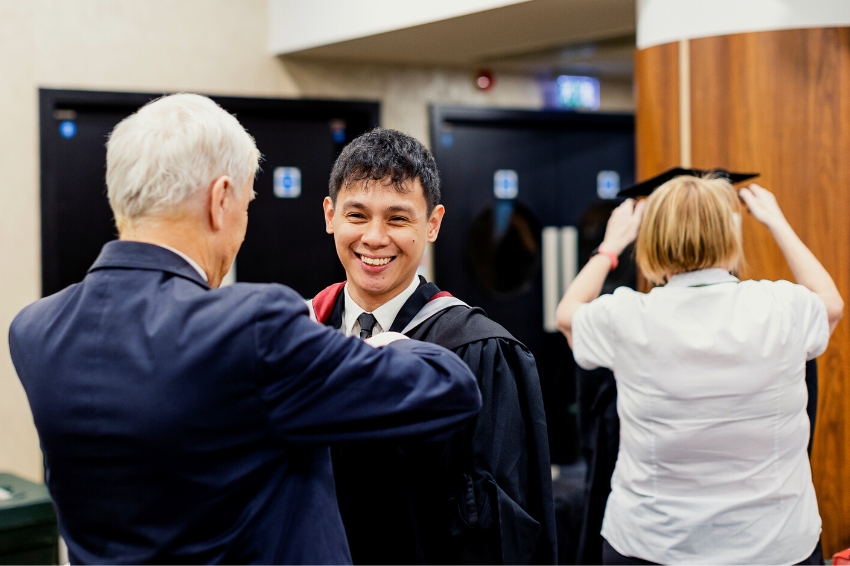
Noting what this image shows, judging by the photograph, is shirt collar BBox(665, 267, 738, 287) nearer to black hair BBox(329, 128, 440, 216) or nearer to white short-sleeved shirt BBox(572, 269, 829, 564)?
white short-sleeved shirt BBox(572, 269, 829, 564)

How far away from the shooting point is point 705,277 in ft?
6.35

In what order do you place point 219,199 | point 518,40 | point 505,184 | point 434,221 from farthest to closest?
point 505,184
point 518,40
point 434,221
point 219,199

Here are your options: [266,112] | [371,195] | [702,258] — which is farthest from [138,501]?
[266,112]

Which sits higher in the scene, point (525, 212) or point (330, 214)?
point (525, 212)

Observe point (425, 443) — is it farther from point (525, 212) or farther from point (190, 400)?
point (525, 212)

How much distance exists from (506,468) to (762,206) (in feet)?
3.88

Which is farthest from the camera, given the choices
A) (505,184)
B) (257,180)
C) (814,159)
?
(505,184)

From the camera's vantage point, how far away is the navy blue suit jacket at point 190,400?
3.69 ft

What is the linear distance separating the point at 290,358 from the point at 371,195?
596 mm

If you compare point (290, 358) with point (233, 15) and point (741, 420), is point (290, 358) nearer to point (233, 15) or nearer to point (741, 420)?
point (741, 420)

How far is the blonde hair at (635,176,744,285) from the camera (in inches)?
75.9

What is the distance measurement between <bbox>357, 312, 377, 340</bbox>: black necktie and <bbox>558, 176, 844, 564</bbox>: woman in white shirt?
0.58 meters

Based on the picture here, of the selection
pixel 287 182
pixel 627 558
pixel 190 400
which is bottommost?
pixel 627 558

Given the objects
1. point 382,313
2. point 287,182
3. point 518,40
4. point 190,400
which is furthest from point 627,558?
point 287,182
